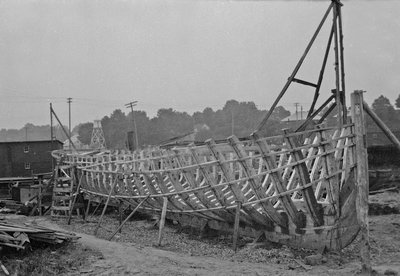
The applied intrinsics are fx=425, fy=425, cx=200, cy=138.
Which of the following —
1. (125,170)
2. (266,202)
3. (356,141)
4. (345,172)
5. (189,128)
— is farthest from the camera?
(189,128)

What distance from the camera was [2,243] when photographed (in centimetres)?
834

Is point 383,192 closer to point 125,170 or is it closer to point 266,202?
point 266,202

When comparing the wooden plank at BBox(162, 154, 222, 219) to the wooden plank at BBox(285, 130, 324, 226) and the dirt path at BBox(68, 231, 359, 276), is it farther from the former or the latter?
the wooden plank at BBox(285, 130, 324, 226)

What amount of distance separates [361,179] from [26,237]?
21.7ft

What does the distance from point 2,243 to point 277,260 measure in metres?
5.47

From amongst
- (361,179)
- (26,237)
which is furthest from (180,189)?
(361,179)

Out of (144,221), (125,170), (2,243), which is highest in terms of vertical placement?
(125,170)

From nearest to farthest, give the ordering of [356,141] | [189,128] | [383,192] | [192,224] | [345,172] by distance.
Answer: [356,141]
[345,172]
[192,224]
[383,192]
[189,128]

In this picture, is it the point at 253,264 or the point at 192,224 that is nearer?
the point at 253,264

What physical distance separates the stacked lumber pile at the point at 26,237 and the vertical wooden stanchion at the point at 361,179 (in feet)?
20.3

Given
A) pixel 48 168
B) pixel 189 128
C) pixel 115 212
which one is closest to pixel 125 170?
pixel 115 212

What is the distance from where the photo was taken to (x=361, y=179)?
302 inches

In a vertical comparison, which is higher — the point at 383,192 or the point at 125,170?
the point at 125,170

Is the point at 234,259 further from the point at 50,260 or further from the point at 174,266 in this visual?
the point at 50,260
